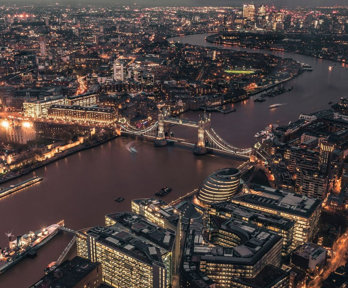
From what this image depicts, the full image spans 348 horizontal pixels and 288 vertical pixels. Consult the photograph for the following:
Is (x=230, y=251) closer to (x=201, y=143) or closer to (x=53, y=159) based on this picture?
(x=201, y=143)

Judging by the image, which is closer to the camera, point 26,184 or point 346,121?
point 26,184

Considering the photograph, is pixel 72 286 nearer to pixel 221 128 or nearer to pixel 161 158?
pixel 161 158

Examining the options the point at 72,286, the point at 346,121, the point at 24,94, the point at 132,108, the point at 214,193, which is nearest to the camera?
the point at 72,286

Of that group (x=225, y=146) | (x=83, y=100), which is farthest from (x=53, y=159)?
(x=83, y=100)

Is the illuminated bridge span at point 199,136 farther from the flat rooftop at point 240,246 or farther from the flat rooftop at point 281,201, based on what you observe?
the flat rooftop at point 240,246

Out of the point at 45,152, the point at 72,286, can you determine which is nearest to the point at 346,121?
the point at 45,152

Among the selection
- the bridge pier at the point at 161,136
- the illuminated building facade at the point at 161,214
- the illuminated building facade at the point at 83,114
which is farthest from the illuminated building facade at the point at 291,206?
the illuminated building facade at the point at 83,114
